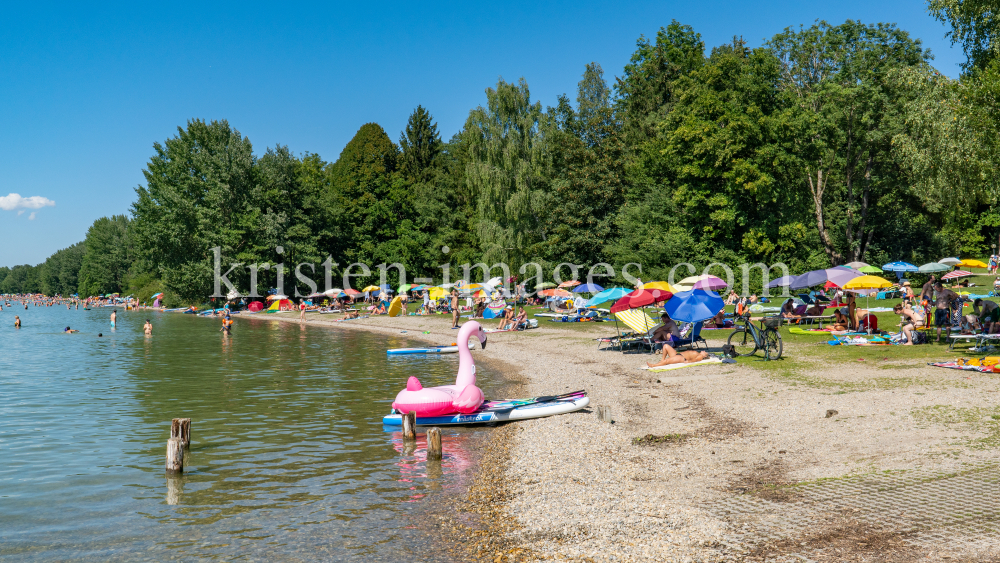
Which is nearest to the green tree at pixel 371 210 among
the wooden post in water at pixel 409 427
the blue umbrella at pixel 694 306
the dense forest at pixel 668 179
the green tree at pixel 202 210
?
the dense forest at pixel 668 179

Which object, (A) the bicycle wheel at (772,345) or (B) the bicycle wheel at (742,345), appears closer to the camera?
(A) the bicycle wheel at (772,345)

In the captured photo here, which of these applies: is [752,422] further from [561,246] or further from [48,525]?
[561,246]

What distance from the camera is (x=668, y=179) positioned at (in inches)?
1774

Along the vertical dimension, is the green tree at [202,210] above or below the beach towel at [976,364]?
above

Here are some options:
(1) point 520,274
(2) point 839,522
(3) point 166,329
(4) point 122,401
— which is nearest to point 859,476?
(2) point 839,522

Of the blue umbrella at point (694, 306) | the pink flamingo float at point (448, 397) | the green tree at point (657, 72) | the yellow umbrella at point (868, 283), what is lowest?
the pink flamingo float at point (448, 397)

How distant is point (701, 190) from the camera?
133 ft

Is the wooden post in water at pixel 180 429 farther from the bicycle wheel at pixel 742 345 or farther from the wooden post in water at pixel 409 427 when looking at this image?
the bicycle wheel at pixel 742 345

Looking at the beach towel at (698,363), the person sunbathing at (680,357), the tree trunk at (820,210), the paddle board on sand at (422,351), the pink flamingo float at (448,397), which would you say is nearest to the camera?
the pink flamingo float at (448,397)

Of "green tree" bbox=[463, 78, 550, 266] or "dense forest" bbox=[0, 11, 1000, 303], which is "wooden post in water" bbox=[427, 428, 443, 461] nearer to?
"dense forest" bbox=[0, 11, 1000, 303]

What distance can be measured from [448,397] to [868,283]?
16359 millimetres

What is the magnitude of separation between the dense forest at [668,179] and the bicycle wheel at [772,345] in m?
8.19

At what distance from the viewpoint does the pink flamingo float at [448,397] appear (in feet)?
44.8

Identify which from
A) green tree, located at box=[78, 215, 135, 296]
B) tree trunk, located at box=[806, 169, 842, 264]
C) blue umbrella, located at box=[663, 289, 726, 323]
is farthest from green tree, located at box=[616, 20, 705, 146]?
green tree, located at box=[78, 215, 135, 296]
